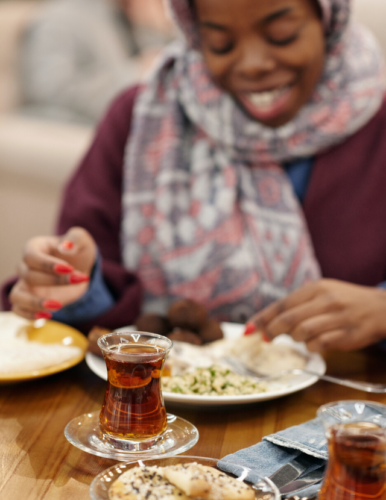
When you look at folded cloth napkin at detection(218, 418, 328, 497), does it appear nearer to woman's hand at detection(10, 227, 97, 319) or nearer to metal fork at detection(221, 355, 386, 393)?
metal fork at detection(221, 355, 386, 393)

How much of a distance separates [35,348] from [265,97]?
30.6 inches

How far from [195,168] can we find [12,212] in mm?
1709

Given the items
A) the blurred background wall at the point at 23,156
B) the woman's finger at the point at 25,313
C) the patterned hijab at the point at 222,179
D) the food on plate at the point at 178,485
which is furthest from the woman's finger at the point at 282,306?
the blurred background wall at the point at 23,156

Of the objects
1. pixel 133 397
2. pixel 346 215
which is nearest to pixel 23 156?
pixel 346 215

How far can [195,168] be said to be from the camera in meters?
1.71

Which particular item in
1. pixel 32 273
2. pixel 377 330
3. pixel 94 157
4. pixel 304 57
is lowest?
pixel 377 330

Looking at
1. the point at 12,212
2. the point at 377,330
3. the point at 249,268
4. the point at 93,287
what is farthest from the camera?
the point at 12,212

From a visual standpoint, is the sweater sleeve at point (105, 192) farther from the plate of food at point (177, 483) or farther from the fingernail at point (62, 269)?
the plate of food at point (177, 483)

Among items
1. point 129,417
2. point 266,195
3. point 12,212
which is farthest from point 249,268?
point 12,212

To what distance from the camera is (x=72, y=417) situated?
0.98 metres

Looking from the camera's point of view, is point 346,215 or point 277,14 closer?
point 277,14

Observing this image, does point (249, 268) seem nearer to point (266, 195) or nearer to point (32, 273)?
point (266, 195)

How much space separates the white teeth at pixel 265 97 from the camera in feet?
4.92

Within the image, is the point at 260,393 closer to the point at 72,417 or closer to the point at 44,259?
the point at 72,417
